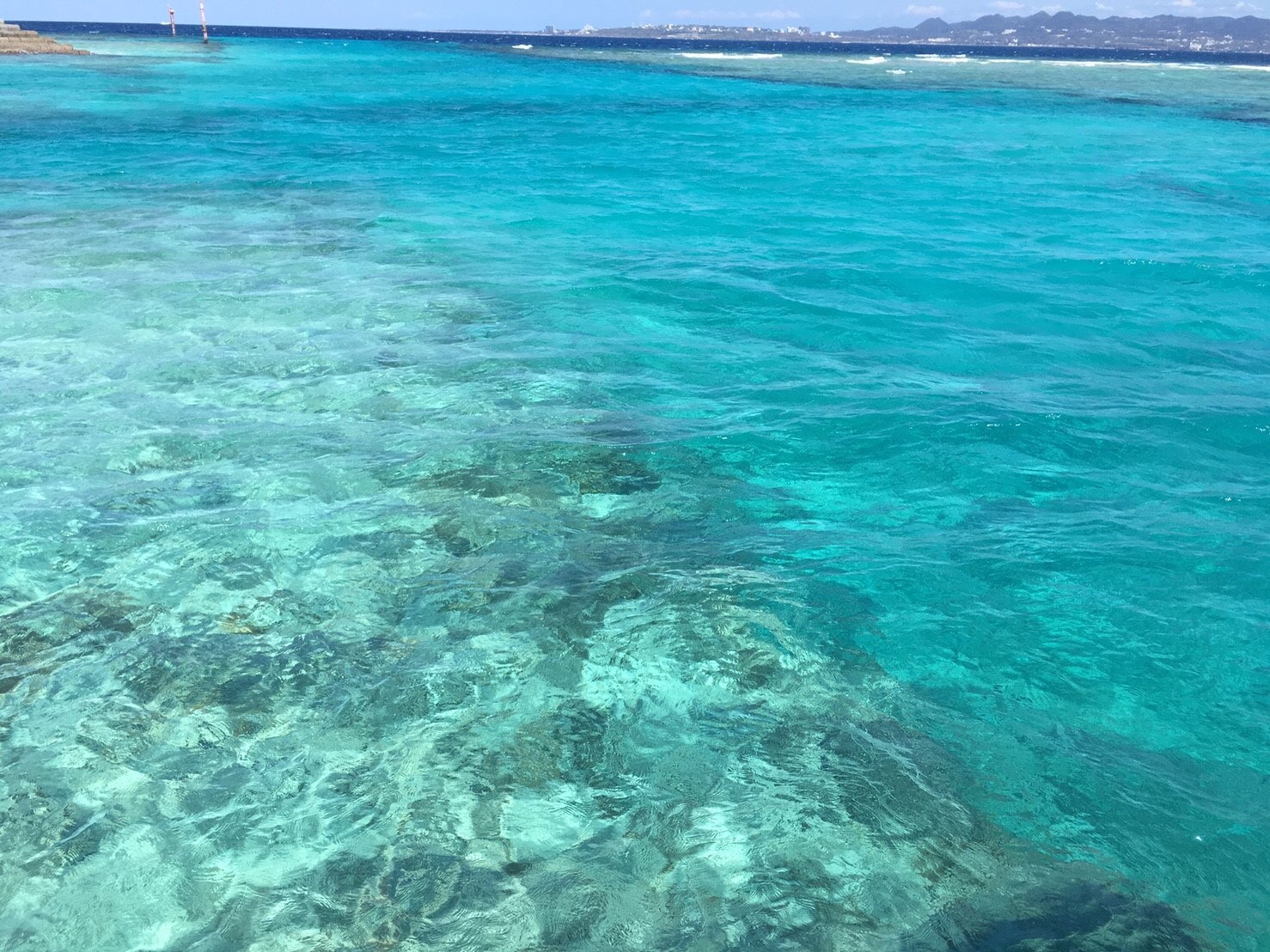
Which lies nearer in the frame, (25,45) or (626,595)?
(626,595)

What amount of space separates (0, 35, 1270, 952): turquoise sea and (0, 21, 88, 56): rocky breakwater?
173 feet

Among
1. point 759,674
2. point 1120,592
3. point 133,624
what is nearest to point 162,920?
point 133,624

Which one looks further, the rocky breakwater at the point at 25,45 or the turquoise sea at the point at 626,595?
the rocky breakwater at the point at 25,45

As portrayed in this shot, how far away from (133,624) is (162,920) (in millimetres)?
2214

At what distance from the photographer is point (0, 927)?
142 inches

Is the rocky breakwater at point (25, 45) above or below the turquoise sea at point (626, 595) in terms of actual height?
above

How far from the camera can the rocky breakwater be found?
54250mm

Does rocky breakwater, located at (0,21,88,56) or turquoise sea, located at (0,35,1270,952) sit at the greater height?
rocky breakwater, located at (0,21,88,56)

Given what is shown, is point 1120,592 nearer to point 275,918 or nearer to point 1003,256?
point 275,918

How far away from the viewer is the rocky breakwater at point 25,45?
54.2 m

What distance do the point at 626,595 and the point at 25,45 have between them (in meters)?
67.7

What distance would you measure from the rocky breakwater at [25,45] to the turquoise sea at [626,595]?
52.7 meters

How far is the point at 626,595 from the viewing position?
19.4 feet

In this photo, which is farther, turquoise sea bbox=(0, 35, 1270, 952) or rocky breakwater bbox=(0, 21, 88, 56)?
rocky breakwater bbox=(0, 21, 88, 56)
